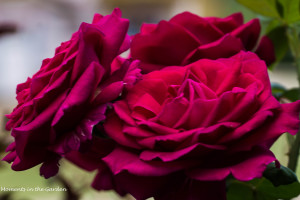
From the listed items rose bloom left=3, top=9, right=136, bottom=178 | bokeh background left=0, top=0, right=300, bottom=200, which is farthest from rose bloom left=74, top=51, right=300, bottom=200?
bokeh background left=0, top=0, right=300, bottom=200

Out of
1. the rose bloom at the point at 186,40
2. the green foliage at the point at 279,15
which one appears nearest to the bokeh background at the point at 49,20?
the green foliage at the point at 279,15

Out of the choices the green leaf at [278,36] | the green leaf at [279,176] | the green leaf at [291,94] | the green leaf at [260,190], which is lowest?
the green leaf at [260,190]

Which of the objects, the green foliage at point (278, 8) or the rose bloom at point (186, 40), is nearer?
the rose bloom at point (186, 40)

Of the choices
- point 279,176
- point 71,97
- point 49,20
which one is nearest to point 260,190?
point 279,176

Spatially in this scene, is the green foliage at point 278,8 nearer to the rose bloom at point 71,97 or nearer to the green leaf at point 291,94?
the green leaf at point 291,94

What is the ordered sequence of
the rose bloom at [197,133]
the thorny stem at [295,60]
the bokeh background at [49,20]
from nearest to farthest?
1. the rose bloom at [197,133]
2. the thorny stem at [295,60]
3. the bokeh background at [49,20]

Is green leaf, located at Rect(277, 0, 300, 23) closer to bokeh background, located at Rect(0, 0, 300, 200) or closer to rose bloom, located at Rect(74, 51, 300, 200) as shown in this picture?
rose bloom, located at Rect(74, 51, 300, 200)

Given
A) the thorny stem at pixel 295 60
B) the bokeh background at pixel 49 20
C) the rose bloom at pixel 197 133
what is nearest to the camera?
the rose bloom at pixel 197 133

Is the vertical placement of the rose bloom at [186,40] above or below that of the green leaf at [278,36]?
above
